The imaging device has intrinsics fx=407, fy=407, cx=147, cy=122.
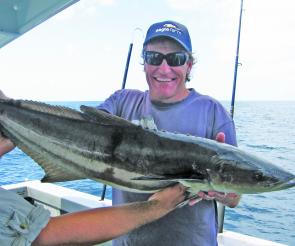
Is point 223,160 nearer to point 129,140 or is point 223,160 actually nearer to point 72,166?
point 129,140

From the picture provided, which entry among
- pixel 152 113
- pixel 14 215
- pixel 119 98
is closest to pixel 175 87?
pixel 152 113

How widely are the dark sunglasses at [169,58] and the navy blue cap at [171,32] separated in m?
0.07

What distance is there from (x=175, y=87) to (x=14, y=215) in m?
1.27

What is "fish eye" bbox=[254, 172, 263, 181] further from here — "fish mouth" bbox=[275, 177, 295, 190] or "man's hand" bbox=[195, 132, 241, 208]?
"man's hand" bbox=[195, 132, 241, 208]

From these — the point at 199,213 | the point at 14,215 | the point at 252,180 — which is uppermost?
the point at 252,180

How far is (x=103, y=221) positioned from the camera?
198 cm

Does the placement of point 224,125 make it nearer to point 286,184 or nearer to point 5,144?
point 286,184

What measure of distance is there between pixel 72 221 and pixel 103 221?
5.9 inches

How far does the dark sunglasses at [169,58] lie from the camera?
8.39 ft

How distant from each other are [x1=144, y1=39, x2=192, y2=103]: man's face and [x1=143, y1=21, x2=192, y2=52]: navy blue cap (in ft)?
0.13

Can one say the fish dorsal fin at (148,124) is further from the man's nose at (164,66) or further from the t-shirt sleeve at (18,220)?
the t-shirt sleeve at (18,220)

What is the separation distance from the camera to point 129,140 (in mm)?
2229

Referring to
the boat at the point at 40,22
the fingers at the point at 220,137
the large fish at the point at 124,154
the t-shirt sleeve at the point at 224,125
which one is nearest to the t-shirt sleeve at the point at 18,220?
the large fish at the point at 124,154

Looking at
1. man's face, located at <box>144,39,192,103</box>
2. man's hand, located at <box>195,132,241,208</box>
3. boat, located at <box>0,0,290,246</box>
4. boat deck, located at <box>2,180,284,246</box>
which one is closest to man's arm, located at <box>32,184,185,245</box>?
man's hand, located at <box>195,132,241,208</box>
